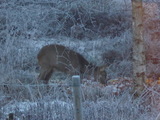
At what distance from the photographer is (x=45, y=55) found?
32.0 feet

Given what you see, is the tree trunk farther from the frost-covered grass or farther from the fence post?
the fence post

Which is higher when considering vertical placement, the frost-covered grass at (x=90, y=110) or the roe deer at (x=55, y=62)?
the roe deer at (x=55, y=62)

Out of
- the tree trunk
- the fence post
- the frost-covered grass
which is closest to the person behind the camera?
the fence post

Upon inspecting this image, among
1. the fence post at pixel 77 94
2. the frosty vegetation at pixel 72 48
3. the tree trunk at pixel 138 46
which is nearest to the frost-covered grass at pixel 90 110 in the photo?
the frosty vegetation at pixel 72 48

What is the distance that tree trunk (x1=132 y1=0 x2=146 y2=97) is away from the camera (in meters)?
6.95

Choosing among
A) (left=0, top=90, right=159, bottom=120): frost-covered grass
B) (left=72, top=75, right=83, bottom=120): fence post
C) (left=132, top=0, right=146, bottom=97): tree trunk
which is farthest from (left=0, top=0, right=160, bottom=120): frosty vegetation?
(left=72, top=75, right=83, bottom=120): fence post

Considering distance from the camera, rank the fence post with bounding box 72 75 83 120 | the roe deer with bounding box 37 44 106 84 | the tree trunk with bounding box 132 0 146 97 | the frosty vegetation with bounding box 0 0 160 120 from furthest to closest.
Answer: the roe deer with bounding box 37 44 106 84
the tree trunk with bounding box 132 0 146 97
the frosty vegetation with bounding box 0 0 160 120
the fence post with bounding box 72 75 83 120

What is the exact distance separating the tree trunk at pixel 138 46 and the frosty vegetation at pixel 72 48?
0.91ft

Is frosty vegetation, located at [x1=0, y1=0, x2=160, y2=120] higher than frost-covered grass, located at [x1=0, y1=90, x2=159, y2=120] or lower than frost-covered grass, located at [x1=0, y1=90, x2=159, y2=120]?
higher

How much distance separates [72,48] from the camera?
11938 mm

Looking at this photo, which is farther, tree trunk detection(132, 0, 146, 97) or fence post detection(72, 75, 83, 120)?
tree trunk detection(132, 0, 146, 97)

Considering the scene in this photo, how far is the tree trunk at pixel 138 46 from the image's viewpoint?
273 inches

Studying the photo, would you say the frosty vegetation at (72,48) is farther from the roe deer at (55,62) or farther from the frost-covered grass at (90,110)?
the roe deer at (55,62)

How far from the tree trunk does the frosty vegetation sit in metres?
0.28
